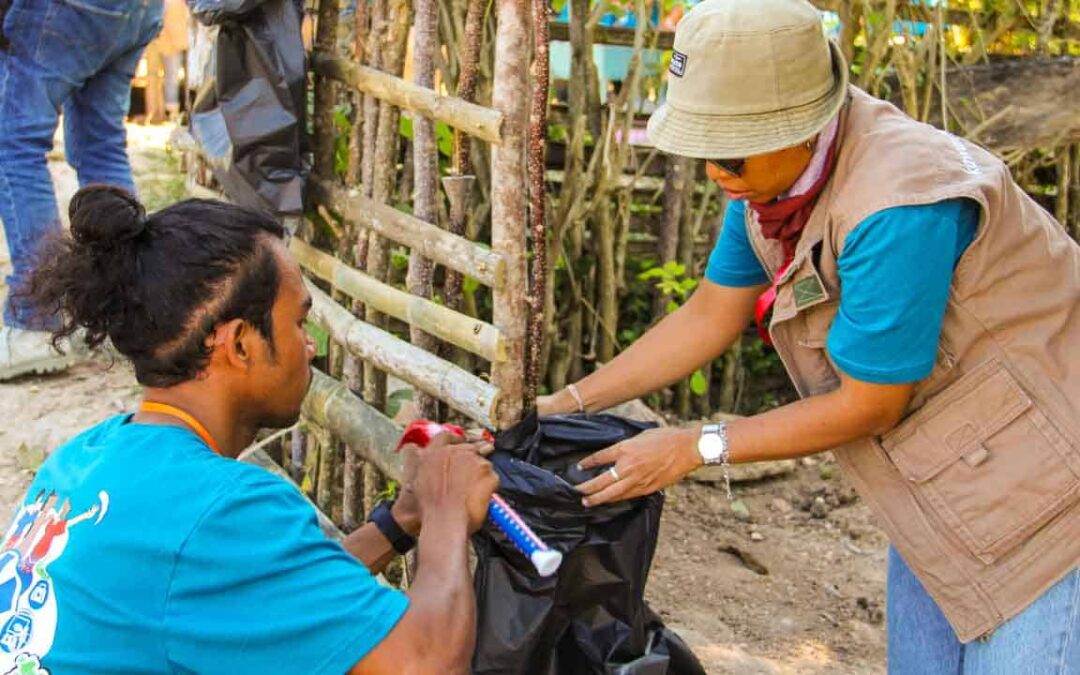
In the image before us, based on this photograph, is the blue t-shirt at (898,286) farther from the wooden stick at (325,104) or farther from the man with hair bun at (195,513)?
the wooden stick at (325,104)

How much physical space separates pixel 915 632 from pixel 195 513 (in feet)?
5.03

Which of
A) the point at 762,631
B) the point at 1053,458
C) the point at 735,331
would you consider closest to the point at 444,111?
the point at 735,331

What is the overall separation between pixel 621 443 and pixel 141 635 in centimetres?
105

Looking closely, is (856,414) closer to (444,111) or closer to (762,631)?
(444,111)

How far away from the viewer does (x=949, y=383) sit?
2184mm

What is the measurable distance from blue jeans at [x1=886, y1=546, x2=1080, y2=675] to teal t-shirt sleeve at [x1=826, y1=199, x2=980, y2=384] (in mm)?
498

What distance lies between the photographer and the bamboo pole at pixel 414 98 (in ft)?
9.76

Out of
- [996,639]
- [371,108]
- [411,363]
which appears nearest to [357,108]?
[371,108]

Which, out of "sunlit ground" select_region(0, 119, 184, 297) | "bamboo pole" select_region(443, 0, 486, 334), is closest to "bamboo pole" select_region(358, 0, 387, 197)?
"bamboo pole" select_region(443, 0, 486, 334)

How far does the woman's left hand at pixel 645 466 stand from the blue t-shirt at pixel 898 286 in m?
0.39

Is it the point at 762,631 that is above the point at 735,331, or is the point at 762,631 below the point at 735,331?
below

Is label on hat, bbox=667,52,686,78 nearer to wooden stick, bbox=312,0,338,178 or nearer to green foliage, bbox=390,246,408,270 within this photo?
wooden stick, bbox=312,0,338,178

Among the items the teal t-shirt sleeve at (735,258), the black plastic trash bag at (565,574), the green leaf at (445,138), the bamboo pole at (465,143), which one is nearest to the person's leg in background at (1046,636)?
the black plastic trash bag at (565,574)

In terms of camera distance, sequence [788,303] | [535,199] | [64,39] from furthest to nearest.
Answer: [64,39] < [535,199] < [788,303]
